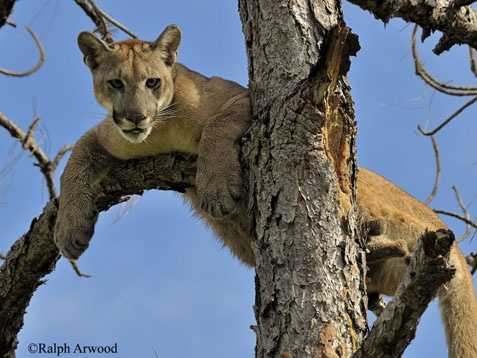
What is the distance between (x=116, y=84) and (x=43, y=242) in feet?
3.58

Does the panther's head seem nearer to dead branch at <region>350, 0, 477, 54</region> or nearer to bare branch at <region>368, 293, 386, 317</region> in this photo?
dead branch at <region>350, 0, 477, 54</region>

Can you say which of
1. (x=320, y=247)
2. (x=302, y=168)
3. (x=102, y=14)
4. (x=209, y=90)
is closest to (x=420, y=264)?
(x=320, y=247)

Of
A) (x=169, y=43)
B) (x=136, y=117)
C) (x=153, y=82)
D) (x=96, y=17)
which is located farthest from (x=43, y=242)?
(x=96, y=17)

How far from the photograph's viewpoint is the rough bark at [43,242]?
15.1ft

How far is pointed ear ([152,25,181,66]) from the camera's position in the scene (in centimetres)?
526

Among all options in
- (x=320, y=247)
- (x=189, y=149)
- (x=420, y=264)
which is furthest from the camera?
(x=189, y=149)

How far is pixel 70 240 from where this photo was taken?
4.55 meters

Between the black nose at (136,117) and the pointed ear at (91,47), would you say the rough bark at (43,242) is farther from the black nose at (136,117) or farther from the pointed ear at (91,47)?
the pointed ear at (91,47)

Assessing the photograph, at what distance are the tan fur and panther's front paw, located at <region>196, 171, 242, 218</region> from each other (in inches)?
0.5

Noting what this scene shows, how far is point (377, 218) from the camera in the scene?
499 centimetres

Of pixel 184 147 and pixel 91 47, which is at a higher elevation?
pixel 91 47

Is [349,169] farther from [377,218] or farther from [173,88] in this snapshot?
[173,88]

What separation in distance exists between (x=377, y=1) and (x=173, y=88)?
1495mm

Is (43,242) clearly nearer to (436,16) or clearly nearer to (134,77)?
(134,77)
